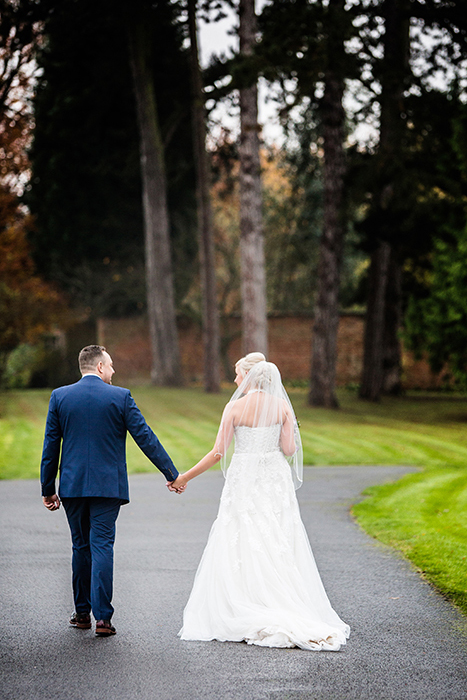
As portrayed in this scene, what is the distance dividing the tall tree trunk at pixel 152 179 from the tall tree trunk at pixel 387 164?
24.2ft

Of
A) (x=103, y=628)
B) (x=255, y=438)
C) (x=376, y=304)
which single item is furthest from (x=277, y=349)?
(x=103, y=628)

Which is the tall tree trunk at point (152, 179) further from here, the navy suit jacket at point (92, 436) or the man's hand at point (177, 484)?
the navy suit jacket at point (92, 436)

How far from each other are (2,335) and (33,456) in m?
9.20

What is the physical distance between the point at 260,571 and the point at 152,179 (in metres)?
24.5

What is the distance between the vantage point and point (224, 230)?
37938mm

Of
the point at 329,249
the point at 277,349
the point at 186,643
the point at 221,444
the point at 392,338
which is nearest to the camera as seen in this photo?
the point at 186,643

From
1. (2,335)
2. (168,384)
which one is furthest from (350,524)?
(168,384)

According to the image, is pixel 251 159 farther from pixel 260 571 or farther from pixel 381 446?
pixel 260 571

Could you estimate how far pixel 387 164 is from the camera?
71.5 ft

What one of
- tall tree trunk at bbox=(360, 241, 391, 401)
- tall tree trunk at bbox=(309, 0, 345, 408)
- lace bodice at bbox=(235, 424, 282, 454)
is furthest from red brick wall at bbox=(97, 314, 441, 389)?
lace bodice at bbox=(235, 424, 282, 454)

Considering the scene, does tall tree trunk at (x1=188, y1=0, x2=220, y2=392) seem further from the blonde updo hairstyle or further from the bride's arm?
the bride's arm

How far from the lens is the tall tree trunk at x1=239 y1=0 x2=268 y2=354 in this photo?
21.6 m

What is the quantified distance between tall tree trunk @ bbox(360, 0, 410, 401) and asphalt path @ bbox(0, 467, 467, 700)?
15.2m

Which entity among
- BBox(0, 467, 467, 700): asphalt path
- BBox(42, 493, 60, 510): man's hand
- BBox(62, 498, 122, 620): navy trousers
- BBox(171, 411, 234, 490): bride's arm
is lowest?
BBox(0, 467, 467, 700): asphalt path
